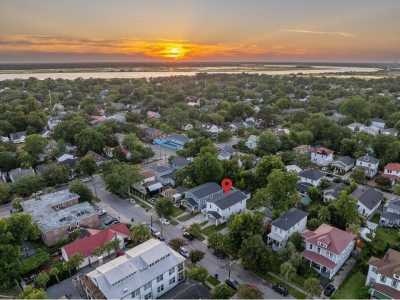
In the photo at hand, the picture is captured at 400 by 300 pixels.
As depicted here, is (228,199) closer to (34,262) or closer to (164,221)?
(164,221)

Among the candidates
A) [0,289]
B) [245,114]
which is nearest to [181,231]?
A: [0,289]

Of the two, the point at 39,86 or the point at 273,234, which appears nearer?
the point at 273,234

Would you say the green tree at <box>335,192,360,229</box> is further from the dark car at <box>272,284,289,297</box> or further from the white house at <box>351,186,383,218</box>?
the dark car at <box>272,284,289,297</box>

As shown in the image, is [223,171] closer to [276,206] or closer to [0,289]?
[276,206]

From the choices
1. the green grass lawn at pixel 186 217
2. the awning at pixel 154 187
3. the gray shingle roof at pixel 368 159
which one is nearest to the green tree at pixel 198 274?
the green grass lawn at pixel 186 217

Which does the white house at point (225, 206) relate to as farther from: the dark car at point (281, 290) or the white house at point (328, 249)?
the dark car at point (281, 290)

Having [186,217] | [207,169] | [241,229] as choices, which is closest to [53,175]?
[186,217]
